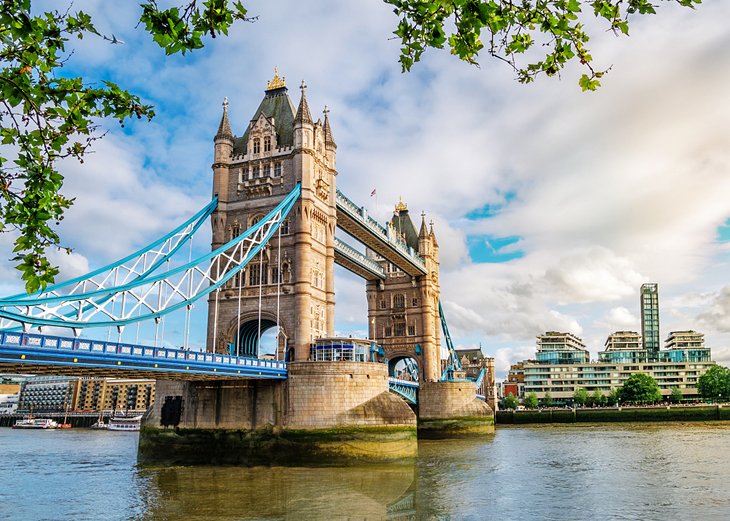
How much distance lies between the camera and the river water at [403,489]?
18.4 meters

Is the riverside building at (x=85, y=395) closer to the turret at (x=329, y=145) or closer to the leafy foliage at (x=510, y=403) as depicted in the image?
the leafy foliage at (x=510, y=403)

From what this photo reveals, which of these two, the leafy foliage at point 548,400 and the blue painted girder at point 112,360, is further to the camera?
the leafy foliage at point 548,400

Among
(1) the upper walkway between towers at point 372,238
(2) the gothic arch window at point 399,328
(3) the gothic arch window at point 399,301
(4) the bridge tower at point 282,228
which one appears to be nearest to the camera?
(4) the bridge tower at point 282,228

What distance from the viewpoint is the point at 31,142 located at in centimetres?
538

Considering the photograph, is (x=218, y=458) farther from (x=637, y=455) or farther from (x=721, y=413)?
(x=721, y=413)

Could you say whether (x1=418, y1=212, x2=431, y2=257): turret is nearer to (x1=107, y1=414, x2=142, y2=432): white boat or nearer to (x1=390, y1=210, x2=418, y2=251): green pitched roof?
(x1=390, y1=210, x2=418, y2=251): green pitched roof

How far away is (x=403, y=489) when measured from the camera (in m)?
23.2

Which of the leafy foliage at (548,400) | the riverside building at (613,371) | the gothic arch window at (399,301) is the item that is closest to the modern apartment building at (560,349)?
the riverside building at (613,371)

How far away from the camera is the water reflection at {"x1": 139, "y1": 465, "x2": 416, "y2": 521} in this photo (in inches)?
722

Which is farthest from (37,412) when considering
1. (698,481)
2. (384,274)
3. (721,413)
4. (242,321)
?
(698,481)

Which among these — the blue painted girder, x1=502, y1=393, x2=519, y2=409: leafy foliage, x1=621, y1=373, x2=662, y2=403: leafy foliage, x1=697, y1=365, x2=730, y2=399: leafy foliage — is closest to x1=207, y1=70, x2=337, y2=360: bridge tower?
the blue painted girder

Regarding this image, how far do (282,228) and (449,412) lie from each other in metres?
25.6

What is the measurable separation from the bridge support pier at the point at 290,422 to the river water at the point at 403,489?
1.82 metres

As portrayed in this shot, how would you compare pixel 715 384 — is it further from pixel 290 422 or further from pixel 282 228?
pixel 290 422
